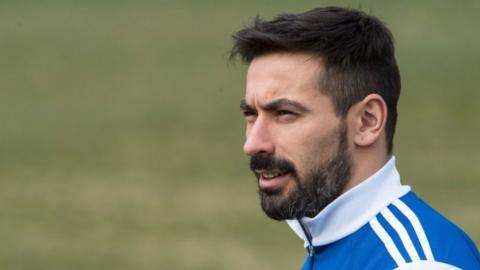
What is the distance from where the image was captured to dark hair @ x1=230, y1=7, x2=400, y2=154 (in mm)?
4555

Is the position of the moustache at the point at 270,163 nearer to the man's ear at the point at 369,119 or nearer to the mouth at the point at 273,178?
the mouth at the point at 273,178

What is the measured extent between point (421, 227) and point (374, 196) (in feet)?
0.89

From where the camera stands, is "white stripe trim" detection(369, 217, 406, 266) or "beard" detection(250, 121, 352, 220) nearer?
"white stripe trim" detection(369, 217, 406, 266)

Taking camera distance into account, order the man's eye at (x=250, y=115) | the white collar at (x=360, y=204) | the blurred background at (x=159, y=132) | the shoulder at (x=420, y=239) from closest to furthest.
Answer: the shoulder at (x=420, y=239) < the white collar at (x=360, y=204) < the man's eye at (x=250, y=115) < the blurred background at (x=159, y=132)

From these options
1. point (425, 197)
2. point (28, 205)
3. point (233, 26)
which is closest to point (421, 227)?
point (425, 197)

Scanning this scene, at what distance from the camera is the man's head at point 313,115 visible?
4492mm

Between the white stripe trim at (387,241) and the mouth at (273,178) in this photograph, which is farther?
the mouth at (273,178)

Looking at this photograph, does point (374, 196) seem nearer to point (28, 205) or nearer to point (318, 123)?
point (318, 123)

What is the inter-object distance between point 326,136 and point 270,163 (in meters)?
0.21

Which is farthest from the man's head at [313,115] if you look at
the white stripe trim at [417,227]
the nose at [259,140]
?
the white stripe trim at [417,227]

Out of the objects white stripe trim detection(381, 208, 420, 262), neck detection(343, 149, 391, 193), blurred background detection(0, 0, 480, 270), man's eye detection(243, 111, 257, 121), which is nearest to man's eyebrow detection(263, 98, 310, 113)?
man's eye detection(243, 111, 257, 121)

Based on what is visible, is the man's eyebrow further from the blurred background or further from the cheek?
the blurred background

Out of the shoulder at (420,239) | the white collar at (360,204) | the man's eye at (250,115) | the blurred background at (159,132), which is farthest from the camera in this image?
the blurred background at (159,132)

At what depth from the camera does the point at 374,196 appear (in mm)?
4477
